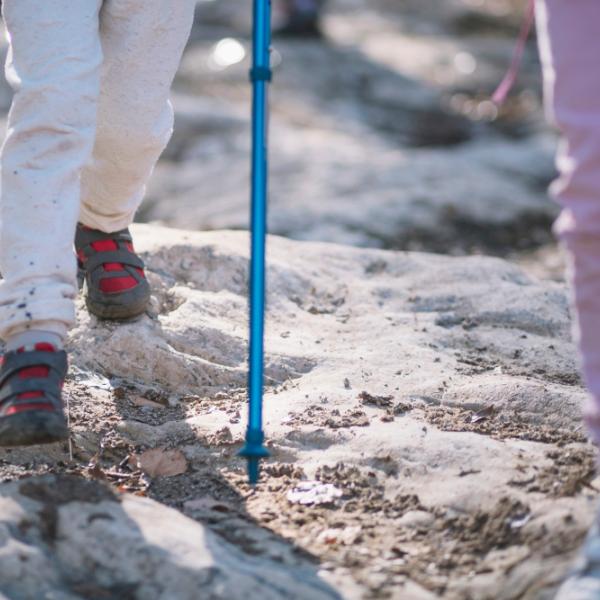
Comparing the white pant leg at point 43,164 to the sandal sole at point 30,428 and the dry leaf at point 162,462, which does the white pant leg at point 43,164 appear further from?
the dry leaf at point 162,462

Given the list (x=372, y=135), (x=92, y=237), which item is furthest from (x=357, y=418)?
(x=372, y=135)

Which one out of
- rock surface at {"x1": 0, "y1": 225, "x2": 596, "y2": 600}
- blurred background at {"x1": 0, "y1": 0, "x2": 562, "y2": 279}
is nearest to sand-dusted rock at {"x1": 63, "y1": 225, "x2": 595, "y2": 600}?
rock surface at {"x1": 0, "y1": 225, "x2": 596, "y2": 600}

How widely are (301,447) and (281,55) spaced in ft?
26.9

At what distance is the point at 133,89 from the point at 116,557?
1.33m

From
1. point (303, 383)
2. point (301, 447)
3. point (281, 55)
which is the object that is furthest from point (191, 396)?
point (281, 55)

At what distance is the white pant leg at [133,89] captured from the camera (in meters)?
2.87

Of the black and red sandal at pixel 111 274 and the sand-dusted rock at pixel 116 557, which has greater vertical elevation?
the black and red sandal at pixel 111 274

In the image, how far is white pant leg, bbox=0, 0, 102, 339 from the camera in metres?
2.54

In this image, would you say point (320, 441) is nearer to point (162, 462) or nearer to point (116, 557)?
point (162, 462)

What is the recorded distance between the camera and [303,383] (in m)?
3.30

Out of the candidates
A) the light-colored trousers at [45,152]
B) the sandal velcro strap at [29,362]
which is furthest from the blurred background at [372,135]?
the sandal velcro strap at [29,362]

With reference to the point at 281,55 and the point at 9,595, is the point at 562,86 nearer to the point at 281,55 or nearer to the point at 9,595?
the point at 9,595

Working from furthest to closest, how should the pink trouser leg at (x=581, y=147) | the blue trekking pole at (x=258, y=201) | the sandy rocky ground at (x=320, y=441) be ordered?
1. the blue trekking pole at (x=258, y=201)
2. the sandy rocky ground at (x=320, y=441)
3. the pink trouser leg at (x=581, y=147)

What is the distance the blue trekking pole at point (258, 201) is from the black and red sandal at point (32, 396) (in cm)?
44
